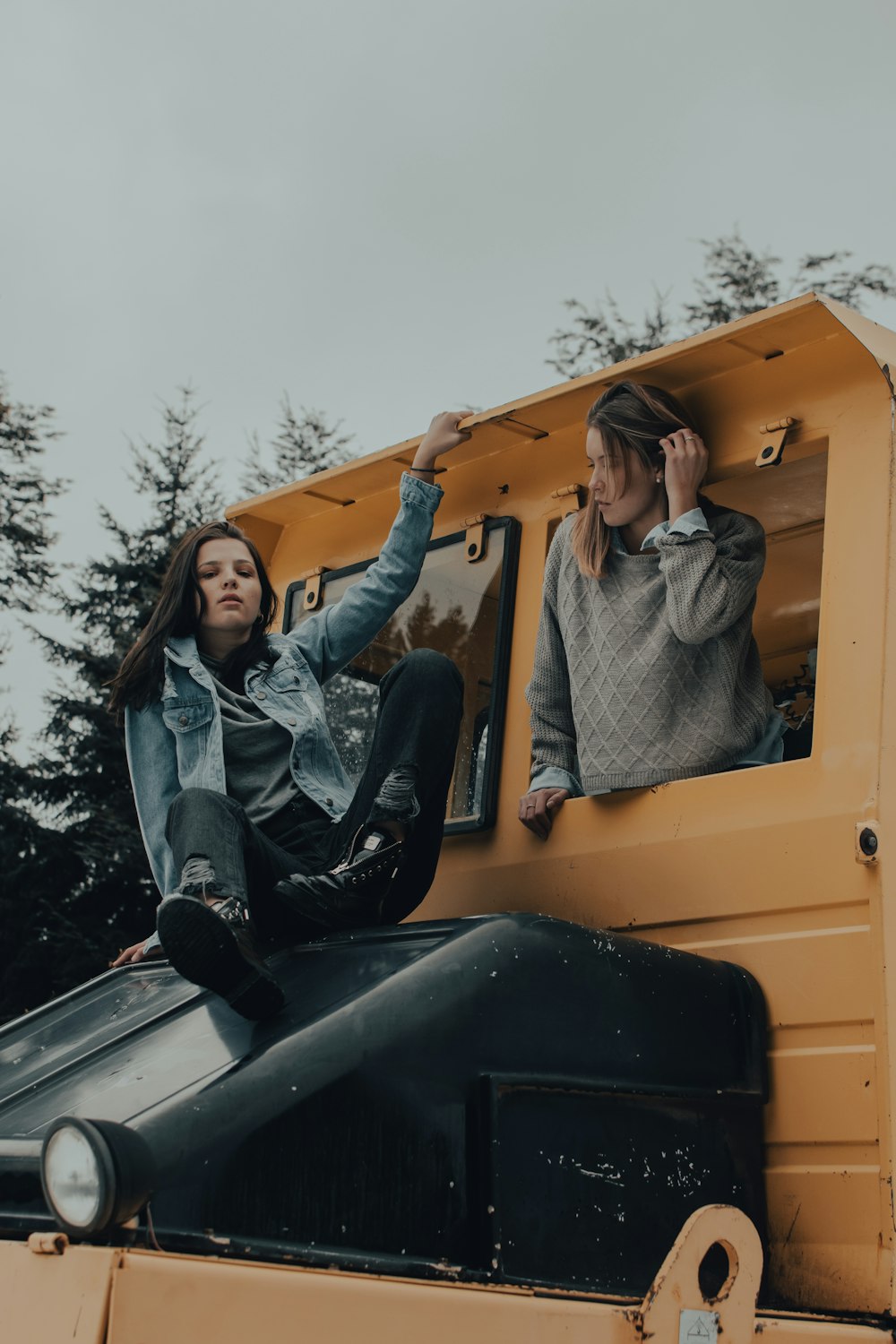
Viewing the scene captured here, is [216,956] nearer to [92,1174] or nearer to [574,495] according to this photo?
[92,1174]

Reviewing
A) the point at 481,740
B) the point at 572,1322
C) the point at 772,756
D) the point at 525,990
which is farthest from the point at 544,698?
the point at 572,1322

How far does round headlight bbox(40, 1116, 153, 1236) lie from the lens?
1920 millimetres

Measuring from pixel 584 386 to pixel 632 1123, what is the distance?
1660 millimetres

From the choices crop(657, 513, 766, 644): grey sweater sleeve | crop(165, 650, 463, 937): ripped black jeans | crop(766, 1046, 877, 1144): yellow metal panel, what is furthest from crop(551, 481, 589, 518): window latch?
crop(766, 1046, 877, 1144): yellow metal panel

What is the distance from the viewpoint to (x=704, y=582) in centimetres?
311

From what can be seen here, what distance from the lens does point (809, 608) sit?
14.5 feet

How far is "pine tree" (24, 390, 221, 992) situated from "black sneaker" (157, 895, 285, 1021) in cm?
1178

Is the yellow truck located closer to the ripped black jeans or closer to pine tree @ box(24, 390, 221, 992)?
the ripped black jeans

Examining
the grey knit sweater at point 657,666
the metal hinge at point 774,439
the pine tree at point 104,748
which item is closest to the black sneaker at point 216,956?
the grey knit sweater at point 657,666

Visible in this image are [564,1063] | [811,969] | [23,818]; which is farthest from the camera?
[23,818]

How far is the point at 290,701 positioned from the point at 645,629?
0.88 meters

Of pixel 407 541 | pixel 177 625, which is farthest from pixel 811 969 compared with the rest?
pixel 177 625

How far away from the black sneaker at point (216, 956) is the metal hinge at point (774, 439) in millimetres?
1514

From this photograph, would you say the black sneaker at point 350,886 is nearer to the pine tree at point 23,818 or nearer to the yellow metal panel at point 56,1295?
the yellow metal panel at point 56,1295
